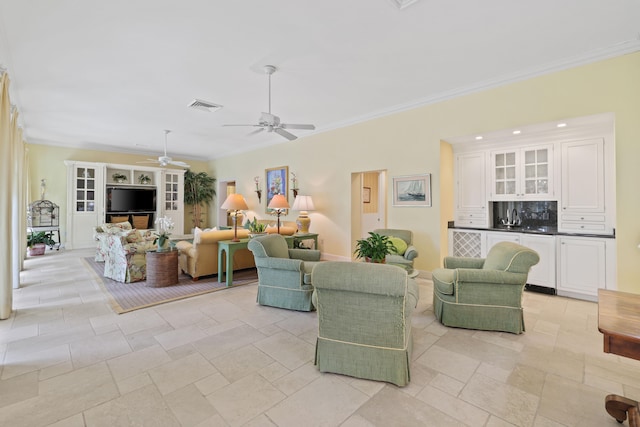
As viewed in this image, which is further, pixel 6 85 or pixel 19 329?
pixel 6 85

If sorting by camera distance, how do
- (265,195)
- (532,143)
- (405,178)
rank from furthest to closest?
1. (265,195)
2. (405,178)
3. (532,143)

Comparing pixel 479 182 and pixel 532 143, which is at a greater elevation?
pixel 532 143

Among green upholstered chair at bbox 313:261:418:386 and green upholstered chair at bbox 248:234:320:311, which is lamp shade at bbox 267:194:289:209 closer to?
green upholstered chair at bbox 248:234:320:311

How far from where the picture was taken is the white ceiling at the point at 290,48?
8.41 ft

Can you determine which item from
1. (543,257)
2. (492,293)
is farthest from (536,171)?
(492,293)

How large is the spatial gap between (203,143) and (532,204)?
7.64 metres

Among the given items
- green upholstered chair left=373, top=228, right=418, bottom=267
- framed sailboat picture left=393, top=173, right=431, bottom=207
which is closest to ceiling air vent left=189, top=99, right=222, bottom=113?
framed sailboat picture left=393, top=173, right=431, bottom=207

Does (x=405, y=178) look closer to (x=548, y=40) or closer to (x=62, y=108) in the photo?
(x=548, y=40)

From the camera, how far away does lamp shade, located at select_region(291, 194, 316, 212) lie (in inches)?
245

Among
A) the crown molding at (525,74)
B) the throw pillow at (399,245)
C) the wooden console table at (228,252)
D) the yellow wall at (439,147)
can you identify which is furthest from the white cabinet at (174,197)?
the throw pillow at (399,245)

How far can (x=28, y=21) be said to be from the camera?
8.79 feet

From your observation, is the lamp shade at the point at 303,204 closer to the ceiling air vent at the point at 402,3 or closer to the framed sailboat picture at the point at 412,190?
the framed sailboat picture at the point at 412,190

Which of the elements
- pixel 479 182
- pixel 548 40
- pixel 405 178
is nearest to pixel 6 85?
pixel 405 178

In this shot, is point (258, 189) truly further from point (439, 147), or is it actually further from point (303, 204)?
point (439, 147)
